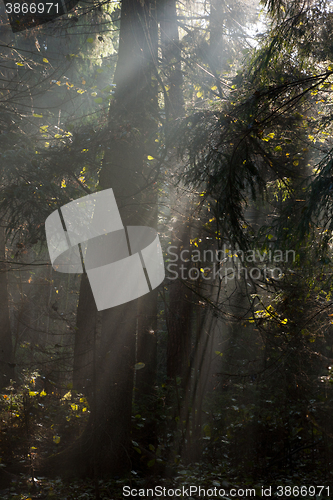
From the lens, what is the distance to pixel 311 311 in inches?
219

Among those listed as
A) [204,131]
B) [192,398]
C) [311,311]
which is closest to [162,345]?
[192,398]

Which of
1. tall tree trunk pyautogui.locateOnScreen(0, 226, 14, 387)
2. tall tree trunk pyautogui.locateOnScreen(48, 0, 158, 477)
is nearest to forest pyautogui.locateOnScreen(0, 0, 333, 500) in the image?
tall tree trunk pyautogui.locateOnScreen(48, 0, 158, 477)

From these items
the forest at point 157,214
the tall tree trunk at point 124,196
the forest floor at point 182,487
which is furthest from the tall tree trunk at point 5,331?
the tall tree trunk at point 124,196

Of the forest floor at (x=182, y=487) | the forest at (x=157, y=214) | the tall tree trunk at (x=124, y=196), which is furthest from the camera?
the tall tree trunk at (x=124, y=196)

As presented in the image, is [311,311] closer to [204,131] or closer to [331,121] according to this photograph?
[331,121]

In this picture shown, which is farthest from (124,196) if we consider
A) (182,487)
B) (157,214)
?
(182,487)

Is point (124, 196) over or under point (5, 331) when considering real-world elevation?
over

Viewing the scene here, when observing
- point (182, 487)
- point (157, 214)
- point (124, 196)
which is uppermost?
point (124, 196)

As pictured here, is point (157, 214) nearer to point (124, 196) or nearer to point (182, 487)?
point (124, 196)

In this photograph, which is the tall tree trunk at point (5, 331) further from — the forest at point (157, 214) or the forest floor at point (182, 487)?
the forest floor at point (182, 487)

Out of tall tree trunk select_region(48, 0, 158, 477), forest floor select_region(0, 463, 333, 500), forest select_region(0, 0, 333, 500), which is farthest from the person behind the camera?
tall tree trunk select_region(48, 0, 158, 477)

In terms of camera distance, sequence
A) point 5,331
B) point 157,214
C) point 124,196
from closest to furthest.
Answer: point 124,196
point 157,214
point 5,331

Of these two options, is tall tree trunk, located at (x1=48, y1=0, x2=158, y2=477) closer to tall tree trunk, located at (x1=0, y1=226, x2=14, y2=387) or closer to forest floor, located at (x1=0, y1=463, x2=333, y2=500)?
forest floor, located at (x1=0, y1=463, x2=333, y2=500)

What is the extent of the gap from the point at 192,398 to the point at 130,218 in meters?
4.10
